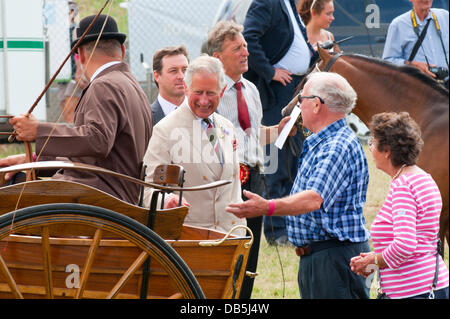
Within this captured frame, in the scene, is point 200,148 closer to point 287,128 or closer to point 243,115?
point 287,128

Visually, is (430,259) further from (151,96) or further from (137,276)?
(151,96)

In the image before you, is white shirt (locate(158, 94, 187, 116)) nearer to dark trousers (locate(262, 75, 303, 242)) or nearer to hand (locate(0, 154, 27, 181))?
hand (locate(0, 154, 27, 181))

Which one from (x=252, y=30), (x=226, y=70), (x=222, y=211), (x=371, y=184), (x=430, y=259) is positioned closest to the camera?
(x=430, y=259)

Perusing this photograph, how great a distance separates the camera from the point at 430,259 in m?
3.24

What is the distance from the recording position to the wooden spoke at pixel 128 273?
2.64m

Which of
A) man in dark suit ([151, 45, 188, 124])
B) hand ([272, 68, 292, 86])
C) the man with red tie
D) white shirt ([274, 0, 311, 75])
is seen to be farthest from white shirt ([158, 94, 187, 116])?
white shirt ([274, 0, 311, 75])

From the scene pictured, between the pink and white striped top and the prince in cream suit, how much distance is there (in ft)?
2.64

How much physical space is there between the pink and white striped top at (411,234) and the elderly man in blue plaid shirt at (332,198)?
0.61ft

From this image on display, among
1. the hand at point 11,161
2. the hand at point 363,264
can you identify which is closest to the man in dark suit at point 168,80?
the hand at point 11,161

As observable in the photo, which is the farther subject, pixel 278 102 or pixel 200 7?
pixel 200 7

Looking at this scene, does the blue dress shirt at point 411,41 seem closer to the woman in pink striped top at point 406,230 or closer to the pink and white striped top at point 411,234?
the woman in pink striped top at point 406,230

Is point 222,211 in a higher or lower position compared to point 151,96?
higher

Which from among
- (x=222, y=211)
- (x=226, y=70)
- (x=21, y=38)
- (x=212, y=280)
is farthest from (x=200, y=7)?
(x=212, y=280)

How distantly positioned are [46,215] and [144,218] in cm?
45
